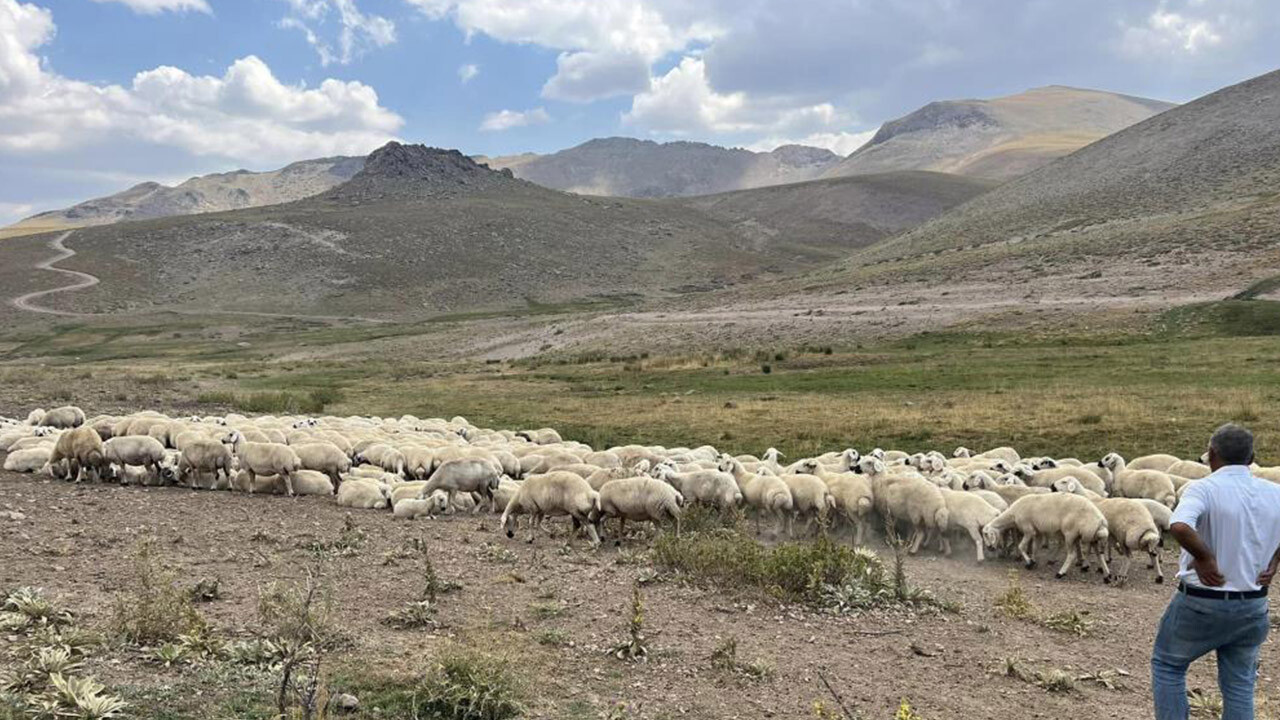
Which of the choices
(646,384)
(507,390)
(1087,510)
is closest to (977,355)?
(646,384)

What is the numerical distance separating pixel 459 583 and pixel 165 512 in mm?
6403

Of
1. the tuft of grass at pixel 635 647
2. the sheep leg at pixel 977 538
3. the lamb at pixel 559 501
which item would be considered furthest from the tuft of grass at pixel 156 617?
the sheep leg at pixel 977 538

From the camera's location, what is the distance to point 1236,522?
204 inches

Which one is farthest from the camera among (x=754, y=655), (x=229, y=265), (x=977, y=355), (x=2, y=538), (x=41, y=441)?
(x=229, y=265)

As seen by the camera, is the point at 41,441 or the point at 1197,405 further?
the point at 1197,405

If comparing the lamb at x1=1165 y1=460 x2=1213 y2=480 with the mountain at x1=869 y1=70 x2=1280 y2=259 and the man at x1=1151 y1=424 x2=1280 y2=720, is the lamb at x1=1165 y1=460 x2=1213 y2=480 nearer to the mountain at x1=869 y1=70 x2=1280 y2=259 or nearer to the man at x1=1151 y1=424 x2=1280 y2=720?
the man at x1=1151 y1=424 x2=1280 y2=720

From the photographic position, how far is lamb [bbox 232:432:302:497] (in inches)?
596

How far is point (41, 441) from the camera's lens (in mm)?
17234

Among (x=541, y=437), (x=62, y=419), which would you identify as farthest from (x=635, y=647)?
(x=62, y=419)

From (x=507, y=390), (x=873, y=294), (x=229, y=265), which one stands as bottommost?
(x=507, y=390)

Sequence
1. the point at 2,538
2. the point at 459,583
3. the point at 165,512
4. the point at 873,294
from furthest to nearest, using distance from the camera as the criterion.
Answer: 1. the point at 873,294
2. the point at 165,512
3. the point at 2,538
4. the point at 459,583

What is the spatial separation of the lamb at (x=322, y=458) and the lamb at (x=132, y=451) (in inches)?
97.3

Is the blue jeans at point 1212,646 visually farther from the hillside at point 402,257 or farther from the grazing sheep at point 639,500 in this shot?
the hillside at point 402,257

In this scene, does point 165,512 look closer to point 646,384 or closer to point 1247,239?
point 646,384
